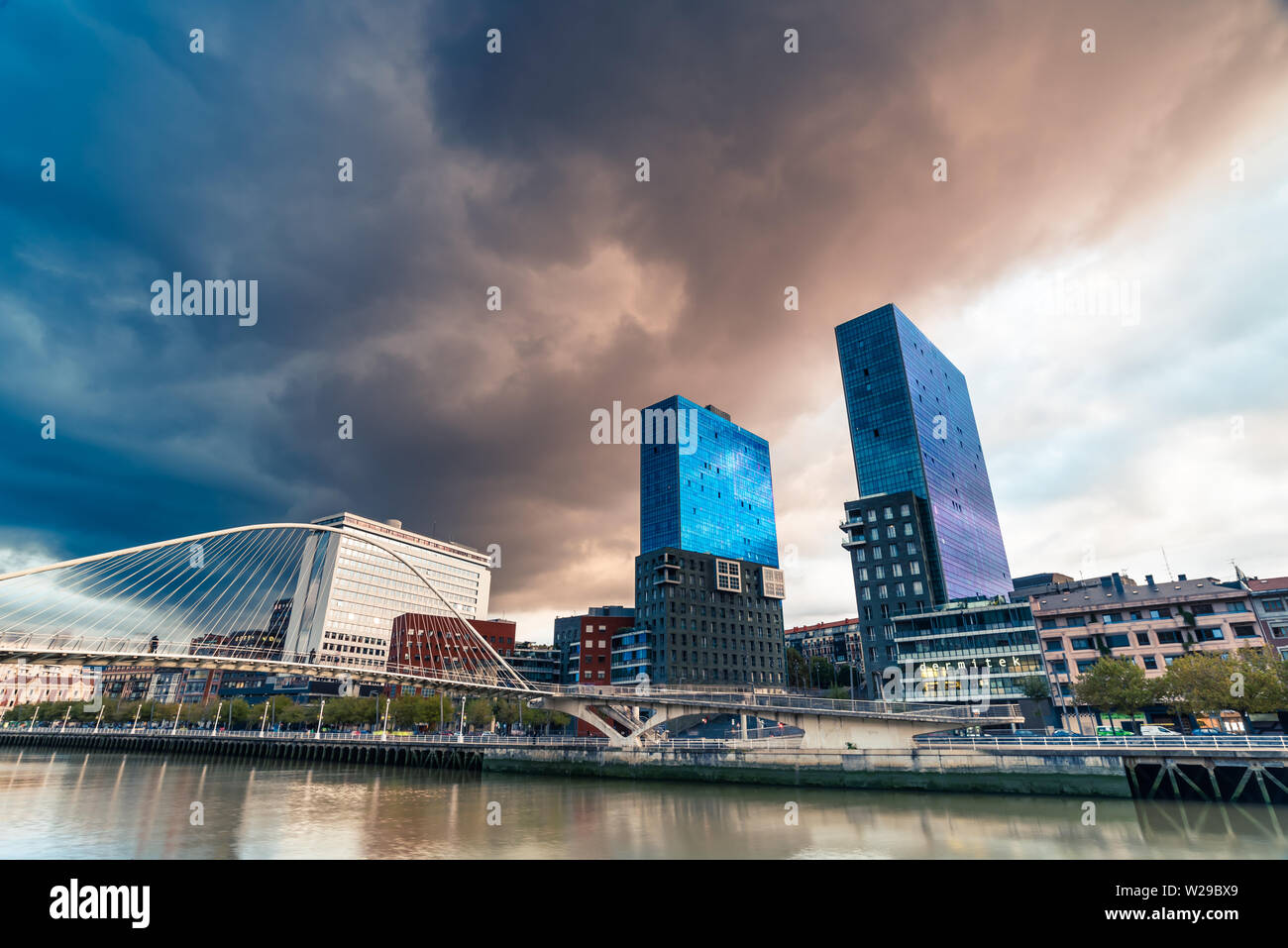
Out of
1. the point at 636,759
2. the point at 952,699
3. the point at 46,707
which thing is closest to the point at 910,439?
the point at 952,699

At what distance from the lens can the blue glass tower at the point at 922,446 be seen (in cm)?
10731

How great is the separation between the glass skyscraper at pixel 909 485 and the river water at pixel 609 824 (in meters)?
60.2

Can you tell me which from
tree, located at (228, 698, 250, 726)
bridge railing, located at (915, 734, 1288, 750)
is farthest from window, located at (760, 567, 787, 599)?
tree, located at (228, 698, 250, 726)

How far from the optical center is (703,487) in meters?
135

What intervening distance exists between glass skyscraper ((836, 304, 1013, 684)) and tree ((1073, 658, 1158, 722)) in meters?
31.4

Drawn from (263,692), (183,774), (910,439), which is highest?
(910,439)

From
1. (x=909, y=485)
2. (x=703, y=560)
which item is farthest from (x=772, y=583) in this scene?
(x=909, y=485)

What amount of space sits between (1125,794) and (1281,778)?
672cm

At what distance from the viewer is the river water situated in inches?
939

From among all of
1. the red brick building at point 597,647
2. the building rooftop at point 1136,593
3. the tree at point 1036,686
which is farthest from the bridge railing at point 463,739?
the building rooftop at point 1136,593

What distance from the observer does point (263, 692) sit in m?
133

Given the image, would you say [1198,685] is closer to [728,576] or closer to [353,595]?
[728,576]
